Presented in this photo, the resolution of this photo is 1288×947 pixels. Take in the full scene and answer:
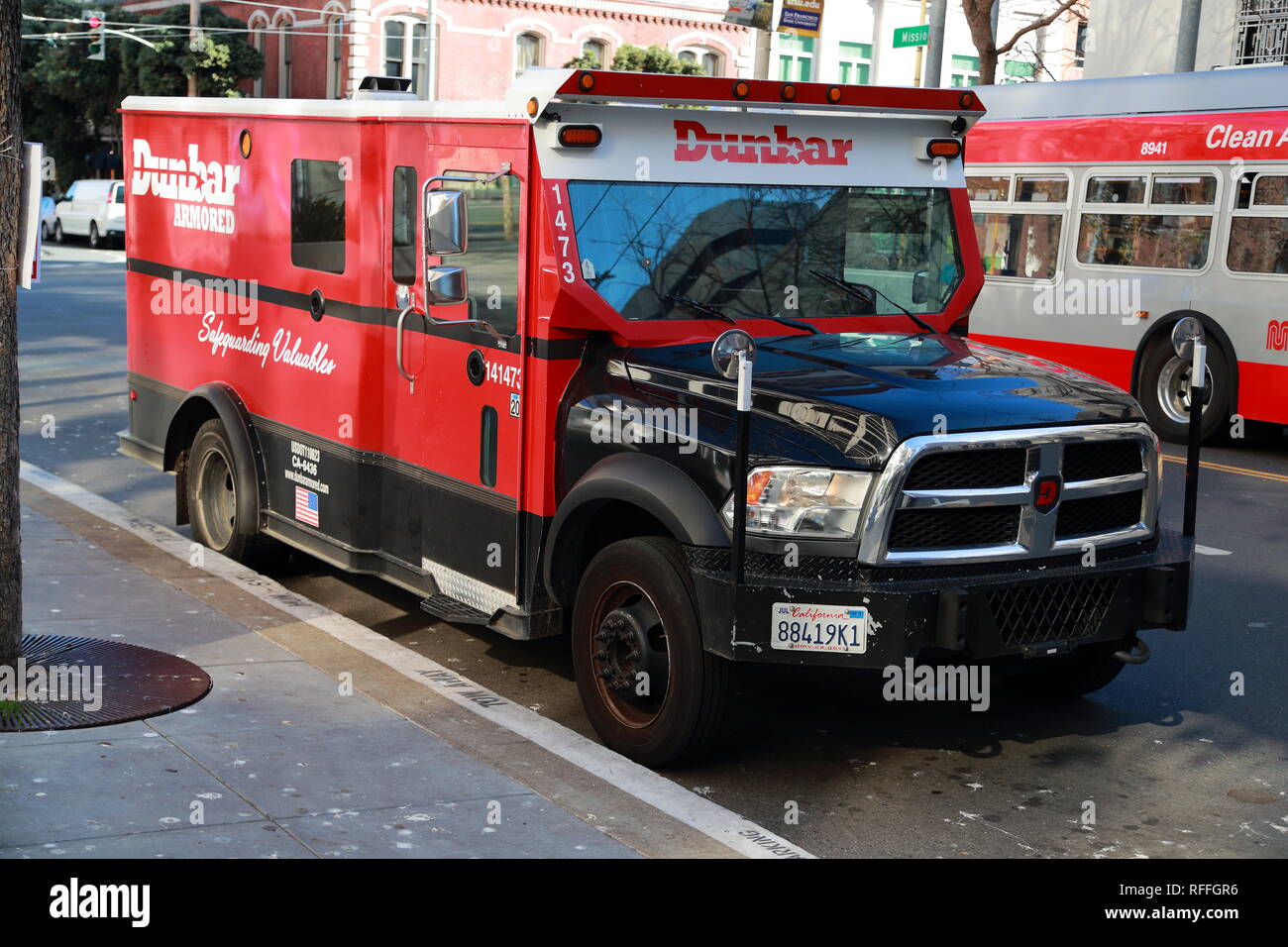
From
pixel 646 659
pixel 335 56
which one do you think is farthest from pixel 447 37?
pixel 646 659

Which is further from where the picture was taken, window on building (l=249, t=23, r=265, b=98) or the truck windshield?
window on building (l=249, t=23, r=265, b=98)

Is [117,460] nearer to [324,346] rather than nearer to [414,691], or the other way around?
[324,346]

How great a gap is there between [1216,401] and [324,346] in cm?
950

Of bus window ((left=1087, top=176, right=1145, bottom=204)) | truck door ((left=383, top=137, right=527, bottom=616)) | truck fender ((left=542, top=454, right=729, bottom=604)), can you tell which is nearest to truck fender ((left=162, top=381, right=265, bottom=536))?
truck door ((left=383, top=137, right=527, bottom=616))

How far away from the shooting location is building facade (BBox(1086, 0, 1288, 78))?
28609 mm

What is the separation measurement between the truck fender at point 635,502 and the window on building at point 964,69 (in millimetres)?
55184

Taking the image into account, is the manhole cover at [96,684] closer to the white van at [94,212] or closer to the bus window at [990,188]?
the bus window at [990,188]

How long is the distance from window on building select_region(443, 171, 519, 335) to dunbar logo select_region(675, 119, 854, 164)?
0.72 m

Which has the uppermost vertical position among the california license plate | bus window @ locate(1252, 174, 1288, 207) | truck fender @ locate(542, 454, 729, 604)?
bus window @ locate(1252, 174, 1288, 207)

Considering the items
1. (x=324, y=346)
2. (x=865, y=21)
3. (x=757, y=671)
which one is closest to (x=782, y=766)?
(x=757, y=671)

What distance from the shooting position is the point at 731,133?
6.73 m

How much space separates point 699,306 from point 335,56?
153 ft

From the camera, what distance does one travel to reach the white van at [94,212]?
4141 cm

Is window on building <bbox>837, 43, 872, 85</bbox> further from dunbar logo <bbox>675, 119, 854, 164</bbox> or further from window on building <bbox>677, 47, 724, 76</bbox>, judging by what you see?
dunbar logo <bbox>675, 119, 854, 164</bbox>
